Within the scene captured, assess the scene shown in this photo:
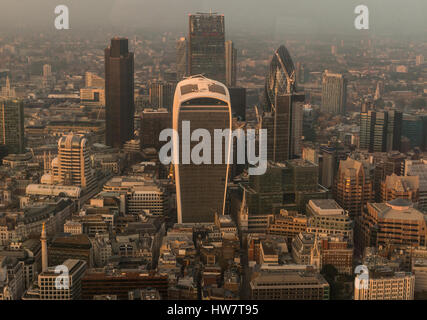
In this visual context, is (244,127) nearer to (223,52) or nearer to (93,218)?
(223,52)

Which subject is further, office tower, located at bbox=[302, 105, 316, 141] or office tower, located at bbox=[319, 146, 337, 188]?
office tower, located at bbox=[302, 105, 316, 141]

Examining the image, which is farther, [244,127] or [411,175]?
[244,127]

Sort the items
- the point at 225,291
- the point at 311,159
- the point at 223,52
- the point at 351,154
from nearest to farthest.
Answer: the point at 225,291
the point at 311,159
the point at 351,154
the point at 223,52

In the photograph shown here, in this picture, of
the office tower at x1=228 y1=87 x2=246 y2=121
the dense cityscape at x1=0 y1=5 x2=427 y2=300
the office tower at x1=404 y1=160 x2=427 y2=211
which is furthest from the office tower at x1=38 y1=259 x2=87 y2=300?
the office tower at x1=228 y1=87 x2=246 y2=121

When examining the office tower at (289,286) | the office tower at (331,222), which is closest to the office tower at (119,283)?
the office tower at (289,286)

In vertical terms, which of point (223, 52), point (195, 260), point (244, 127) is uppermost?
point (223, 52)

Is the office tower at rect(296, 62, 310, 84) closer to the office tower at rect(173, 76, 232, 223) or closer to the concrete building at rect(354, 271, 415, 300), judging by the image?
the office tower at rect(173, 76, 232, 223)

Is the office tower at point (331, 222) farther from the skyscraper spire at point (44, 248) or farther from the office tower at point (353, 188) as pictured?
the skyscraper spire at point (44, 248)

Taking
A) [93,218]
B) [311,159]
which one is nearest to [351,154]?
[311,159]
